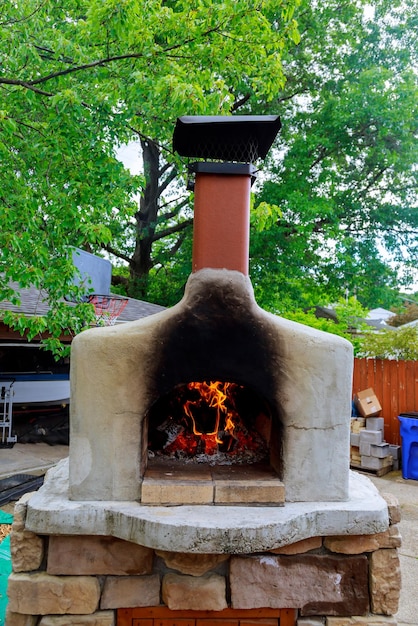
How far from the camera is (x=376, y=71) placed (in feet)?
36.0

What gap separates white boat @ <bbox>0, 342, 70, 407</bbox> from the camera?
9.27 metres

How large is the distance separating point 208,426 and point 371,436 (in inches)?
185

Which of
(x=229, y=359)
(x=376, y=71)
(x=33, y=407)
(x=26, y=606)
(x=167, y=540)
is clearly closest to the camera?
(x=167, y=540)

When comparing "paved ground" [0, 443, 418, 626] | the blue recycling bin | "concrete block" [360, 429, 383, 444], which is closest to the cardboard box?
"concrete block" [360, 429, 383, 444]

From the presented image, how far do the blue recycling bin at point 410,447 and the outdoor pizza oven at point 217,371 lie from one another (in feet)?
15.7

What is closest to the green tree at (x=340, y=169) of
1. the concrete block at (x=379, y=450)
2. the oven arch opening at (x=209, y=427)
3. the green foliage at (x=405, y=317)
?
the concrete block at (x=379, y=450)

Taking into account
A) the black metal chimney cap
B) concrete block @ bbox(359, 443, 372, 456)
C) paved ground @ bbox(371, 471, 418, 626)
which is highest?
the black metal chimney cap

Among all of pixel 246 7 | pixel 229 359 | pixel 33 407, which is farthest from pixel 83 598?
pixel 33 407

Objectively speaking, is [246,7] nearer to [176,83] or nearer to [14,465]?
[176,83]

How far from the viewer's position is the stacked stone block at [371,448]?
7.38 m

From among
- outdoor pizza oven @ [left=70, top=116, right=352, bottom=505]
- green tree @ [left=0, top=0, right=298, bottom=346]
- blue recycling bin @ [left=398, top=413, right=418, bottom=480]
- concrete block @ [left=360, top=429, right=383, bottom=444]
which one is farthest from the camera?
concrete block @ [left=360, top=429, right=383, bottom=444]

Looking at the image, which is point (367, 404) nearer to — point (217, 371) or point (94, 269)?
point (217, 371)

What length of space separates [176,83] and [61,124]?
124 cm

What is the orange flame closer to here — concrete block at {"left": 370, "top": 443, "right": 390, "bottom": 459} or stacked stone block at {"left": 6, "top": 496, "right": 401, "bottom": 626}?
stacked stone block at {"left": 6, "top": 496, "right": 401, "bottom": 626}
